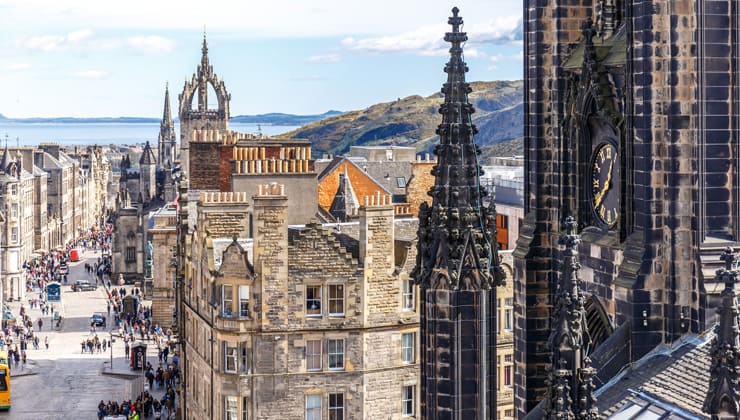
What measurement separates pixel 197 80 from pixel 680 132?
13400cm

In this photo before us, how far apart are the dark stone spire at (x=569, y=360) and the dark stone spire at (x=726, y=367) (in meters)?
1.43

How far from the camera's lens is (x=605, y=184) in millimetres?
19953

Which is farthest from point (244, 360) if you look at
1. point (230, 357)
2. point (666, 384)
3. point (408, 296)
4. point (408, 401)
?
point (666, 384)

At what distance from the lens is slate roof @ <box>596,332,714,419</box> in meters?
16.3

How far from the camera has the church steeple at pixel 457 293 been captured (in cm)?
1844

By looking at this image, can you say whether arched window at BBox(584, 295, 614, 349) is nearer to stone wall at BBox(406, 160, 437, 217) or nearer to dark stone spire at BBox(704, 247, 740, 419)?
dark stone spire at BBox(704, 247, 740, 419)

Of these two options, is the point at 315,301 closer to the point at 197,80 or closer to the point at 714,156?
the point at 714,156

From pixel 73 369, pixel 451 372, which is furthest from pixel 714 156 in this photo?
pixel 73 369

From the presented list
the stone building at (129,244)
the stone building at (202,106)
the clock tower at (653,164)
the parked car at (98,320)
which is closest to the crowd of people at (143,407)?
the parked car at (98,320)

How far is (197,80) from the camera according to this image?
489 ft

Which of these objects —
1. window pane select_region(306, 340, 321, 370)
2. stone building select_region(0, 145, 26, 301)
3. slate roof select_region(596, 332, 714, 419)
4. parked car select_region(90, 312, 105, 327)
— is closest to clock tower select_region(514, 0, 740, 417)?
slate roof select_region(596, 332, 714, 419)

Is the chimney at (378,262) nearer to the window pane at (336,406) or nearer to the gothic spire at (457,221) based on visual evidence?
the window pane at (336,406)

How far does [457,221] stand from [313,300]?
23.3 metres

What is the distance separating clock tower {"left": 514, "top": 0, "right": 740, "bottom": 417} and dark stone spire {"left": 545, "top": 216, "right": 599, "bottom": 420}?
3.93 ft
